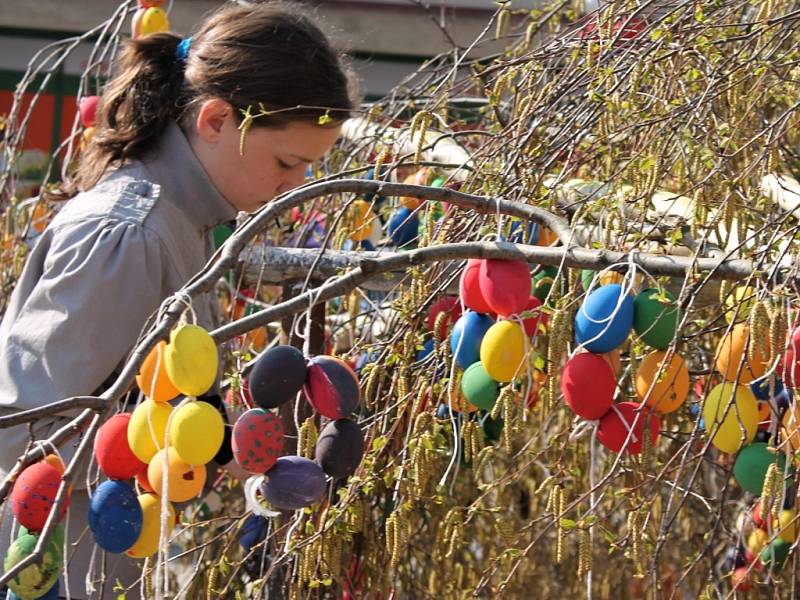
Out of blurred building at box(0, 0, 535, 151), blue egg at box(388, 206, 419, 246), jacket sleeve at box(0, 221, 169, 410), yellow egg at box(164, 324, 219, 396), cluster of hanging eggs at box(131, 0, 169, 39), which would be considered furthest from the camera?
blurred building at box(0, 0, 535, 151)

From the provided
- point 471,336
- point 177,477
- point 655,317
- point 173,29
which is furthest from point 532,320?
point 173,29

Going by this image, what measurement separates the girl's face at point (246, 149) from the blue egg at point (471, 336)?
549 millimetres

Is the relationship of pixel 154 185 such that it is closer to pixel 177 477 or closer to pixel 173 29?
pixel 177 477

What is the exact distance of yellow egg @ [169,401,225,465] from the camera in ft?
4.20

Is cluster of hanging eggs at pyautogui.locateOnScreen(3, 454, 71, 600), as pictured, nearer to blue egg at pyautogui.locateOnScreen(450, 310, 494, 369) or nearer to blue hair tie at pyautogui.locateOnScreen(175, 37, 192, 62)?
blue egg at pyautogui.locateOnScreen(450, 310, 494, 369)

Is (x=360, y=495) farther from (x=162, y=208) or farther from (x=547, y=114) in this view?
(x=547, y=114)

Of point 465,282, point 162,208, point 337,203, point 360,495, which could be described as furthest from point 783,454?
point 337,203

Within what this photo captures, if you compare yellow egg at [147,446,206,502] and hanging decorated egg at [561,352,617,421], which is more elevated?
hanging decorated egg at [561,352,617,421]

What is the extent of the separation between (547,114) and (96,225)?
66cm

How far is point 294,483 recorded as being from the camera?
1.37m

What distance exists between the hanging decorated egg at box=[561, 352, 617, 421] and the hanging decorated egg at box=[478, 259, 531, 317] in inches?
3.6

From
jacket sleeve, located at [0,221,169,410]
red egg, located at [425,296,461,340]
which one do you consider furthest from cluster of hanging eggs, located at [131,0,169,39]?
red egg, located at [425,296,461,340]

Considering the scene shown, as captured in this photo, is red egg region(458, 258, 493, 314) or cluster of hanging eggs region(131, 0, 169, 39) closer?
red egg region(458, 258, 493, 314)

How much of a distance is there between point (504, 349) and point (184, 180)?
69 centimetres
